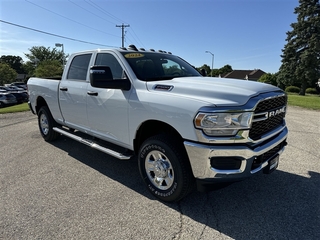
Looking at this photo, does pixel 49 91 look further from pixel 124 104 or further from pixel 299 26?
pixel 299 26

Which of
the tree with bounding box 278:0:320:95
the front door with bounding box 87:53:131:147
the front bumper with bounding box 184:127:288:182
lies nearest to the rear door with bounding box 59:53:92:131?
the front door with bounding box 87:53:131:147

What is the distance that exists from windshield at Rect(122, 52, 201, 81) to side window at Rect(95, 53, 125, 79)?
Answer: 19 cm

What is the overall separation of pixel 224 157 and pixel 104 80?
1.80 metres

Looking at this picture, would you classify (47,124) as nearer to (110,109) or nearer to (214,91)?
(110,109)

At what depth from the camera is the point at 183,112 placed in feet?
8.46

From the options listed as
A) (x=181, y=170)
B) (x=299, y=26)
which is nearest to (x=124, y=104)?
(x=181, y=170)

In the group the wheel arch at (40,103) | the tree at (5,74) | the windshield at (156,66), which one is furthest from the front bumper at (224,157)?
the tree at (5,74)

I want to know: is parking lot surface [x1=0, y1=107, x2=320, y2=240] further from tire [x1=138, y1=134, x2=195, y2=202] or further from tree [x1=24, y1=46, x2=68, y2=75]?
tree [x1=24, y1=46, x2=68, y2=75]

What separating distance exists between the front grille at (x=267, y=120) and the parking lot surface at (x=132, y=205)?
97cm

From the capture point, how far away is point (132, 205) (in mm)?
2986

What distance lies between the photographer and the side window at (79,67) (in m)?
4.24

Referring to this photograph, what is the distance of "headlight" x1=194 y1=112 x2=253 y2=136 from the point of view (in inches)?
95.4

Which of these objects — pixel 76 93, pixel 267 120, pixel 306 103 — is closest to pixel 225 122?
pixel 267 120

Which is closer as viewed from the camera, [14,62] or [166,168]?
[166,168]
